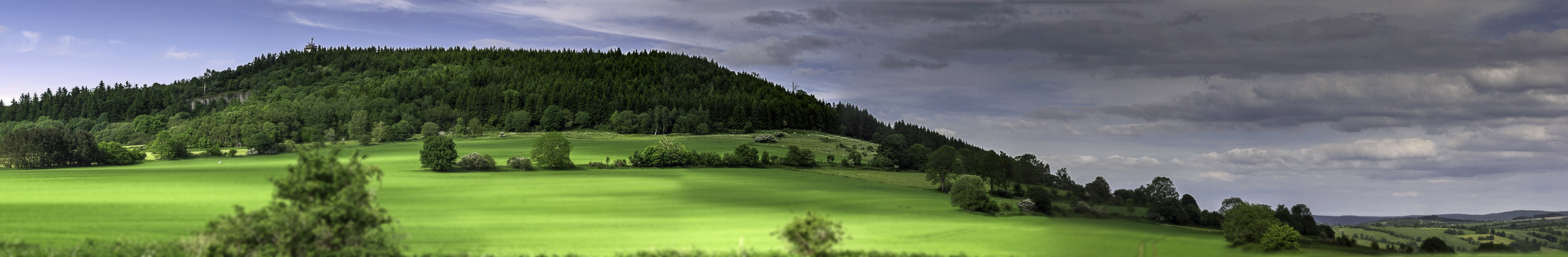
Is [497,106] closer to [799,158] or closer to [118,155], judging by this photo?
[118,155]

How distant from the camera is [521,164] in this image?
8169 cm

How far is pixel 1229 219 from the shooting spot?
209 feet

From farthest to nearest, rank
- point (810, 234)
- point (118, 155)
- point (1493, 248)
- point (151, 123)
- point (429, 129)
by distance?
point (151, 123), point (429, 129), point (118, 155), point (1493, 248), point (810, 234)

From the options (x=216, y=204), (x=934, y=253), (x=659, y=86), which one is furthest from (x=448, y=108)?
(x=934, y=253)

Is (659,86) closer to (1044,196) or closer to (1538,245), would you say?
(1044,196)

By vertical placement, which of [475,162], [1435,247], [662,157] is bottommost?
[1435,247]

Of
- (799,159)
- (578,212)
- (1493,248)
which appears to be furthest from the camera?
(799,159)

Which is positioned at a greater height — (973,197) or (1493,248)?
(973,197)

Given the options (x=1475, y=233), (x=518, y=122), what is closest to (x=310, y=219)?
(x=1475, y=233)

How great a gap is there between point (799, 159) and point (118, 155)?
7410cm

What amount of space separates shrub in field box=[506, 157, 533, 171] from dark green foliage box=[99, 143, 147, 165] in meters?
39.9

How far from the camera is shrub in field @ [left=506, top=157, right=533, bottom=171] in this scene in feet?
268

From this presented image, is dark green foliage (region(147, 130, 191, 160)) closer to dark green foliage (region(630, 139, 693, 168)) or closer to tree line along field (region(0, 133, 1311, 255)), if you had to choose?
tree line along field (region(0, 133, 1311, 255))

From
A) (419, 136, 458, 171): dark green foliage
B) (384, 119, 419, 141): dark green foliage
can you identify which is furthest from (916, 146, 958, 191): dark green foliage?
(384, 119, 419, 141): dark green foliage
